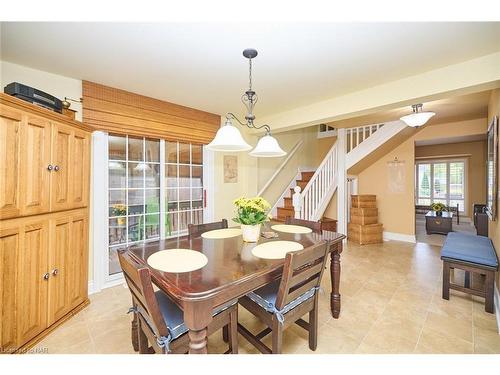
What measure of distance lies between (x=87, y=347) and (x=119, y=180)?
68.3 inches

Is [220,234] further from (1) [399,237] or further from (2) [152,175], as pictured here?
(1) [399,237]

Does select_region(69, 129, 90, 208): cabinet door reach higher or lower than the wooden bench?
higher

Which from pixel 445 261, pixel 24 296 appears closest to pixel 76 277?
pixel 24 296

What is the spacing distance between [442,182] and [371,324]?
755 cm

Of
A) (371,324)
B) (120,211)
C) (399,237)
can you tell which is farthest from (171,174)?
(399,237)

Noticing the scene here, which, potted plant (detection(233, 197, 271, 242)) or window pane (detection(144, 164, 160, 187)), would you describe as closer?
potted plant (detection(233, 197, 271, 242))

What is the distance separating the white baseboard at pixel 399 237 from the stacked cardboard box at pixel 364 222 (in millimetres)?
476

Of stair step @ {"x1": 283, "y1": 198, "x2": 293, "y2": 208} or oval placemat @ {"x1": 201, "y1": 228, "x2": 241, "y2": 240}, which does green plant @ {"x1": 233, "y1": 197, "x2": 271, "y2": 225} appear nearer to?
oval placemat @ {"x1": 201, "y1": 228, "x2": 241, "y2": 240}

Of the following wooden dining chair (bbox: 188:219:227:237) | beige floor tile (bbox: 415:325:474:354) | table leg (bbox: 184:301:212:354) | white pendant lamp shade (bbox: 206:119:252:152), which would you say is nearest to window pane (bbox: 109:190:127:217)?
wooden dining chair (bbox: 188:219:227:237)

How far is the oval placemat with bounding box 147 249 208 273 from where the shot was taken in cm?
131

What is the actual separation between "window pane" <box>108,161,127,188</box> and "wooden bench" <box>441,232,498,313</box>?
3.73m

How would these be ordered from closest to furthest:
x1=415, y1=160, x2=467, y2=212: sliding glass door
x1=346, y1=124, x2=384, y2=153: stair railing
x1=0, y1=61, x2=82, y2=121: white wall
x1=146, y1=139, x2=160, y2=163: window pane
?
x1=0, y1=61, x2=82, y2=121: white wall < x1=146, y1=139, x2=160, y2=163: window pane < x1=346, y1=124, x2=384, y2=153: stair railing < x1=415, y1=160, x2=467, y2=212: sliding glass door

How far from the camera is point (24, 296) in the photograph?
1.60m

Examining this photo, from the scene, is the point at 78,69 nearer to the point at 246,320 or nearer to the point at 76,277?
the point at 76,277
